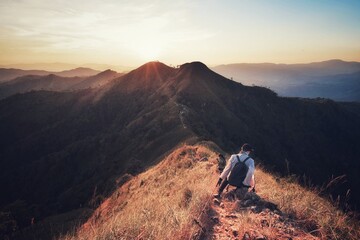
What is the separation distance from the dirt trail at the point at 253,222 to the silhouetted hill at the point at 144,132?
2699 cm

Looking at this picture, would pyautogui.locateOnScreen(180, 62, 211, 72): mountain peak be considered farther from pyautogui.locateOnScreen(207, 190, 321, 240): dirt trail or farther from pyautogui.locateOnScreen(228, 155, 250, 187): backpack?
pyautogui.locateOnScreen(207, 190, 321, 240): dirt trail

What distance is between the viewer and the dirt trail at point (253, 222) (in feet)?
19.8

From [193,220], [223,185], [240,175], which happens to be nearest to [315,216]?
[240,175]

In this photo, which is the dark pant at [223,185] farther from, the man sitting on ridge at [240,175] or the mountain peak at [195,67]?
the mountain peak at [195,67]

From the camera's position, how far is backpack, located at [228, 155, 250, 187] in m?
9.28

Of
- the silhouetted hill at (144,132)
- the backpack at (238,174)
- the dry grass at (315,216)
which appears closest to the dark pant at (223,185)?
the backpack at (238,174)

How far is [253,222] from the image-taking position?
6.55 metres

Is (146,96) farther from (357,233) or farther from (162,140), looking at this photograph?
(357,233)

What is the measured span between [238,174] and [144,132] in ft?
138

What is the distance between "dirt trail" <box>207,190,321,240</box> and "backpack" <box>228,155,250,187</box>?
82 cm

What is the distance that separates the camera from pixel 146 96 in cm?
8325

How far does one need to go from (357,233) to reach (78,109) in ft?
313

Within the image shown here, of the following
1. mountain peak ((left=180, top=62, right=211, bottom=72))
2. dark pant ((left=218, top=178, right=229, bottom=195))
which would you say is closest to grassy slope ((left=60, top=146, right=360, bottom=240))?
dark pant ((left=218, top=178, right=229, bottom=195))

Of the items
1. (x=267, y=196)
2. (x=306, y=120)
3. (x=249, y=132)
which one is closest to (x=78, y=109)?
(x=249, y=132)
